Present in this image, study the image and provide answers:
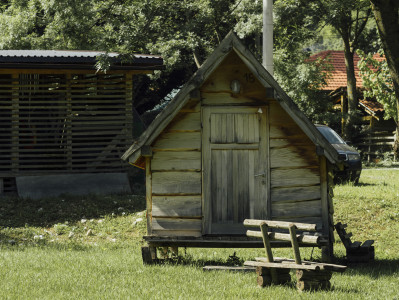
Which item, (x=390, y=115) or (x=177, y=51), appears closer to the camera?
(x=177, y=51)

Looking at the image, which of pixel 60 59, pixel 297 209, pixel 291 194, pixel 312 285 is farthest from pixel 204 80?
pixel 60 59

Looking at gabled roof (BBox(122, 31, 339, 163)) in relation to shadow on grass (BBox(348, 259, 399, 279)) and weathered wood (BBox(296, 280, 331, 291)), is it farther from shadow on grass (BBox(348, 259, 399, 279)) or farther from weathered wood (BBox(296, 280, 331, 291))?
weathered wood (BBox(296, 280, 331, 291))

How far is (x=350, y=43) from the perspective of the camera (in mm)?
39938

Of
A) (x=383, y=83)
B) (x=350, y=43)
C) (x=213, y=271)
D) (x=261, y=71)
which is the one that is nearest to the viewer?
(x=213, y=271)

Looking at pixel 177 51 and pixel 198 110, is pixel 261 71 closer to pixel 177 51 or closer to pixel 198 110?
pixel 198 110

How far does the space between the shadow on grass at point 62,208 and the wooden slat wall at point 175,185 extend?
5349 millimetres

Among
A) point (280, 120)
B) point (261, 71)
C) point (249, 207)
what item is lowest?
point (249, 207)

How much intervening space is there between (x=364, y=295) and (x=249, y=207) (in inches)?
118

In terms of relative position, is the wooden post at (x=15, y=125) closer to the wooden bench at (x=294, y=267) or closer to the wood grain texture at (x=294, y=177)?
the wood grain texture at (x=294, y=177)

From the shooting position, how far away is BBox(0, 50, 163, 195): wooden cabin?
19.1m

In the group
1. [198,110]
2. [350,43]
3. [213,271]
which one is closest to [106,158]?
[198,110]

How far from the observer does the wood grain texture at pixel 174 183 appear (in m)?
11.1

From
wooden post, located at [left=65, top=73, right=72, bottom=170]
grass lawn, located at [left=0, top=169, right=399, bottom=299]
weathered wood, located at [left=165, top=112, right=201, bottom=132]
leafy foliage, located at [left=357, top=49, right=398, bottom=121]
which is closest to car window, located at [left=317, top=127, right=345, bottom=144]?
grass lawn, located at [left=0, top=169, right=399, bottom=299]

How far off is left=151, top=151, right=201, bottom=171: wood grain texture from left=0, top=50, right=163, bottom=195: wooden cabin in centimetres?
784
